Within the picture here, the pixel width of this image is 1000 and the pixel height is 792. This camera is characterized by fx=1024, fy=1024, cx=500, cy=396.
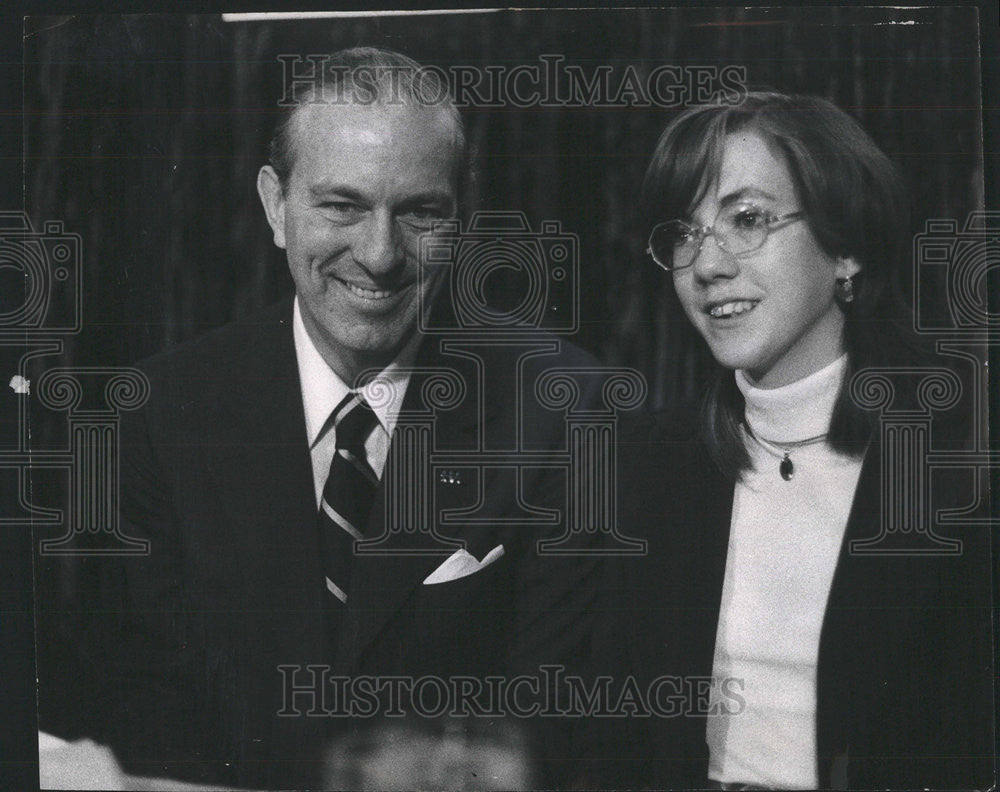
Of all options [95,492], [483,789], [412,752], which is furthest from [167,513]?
[483,789]

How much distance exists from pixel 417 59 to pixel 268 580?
1.11 metres

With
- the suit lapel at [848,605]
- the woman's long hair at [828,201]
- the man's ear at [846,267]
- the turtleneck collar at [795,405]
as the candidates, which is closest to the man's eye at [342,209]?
the woman's long hair at [828,201]

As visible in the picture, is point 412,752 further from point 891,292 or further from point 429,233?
point 891,292

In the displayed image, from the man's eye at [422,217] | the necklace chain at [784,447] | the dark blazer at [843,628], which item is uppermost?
the man's eye at [422,217]

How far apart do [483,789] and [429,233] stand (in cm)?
115

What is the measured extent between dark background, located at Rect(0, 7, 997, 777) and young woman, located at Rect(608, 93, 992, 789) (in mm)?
78

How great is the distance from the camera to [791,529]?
2.09 m

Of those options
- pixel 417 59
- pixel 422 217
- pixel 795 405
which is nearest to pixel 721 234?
pixel 795 405

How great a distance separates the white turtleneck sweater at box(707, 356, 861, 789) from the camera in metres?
2.09

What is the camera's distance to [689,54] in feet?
6.87

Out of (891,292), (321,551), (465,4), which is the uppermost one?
(465,4)

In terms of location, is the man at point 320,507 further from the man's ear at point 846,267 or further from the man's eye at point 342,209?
the man's ear at point 846,267

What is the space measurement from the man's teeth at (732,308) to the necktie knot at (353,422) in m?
0.72

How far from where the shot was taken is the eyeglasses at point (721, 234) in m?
2.04
